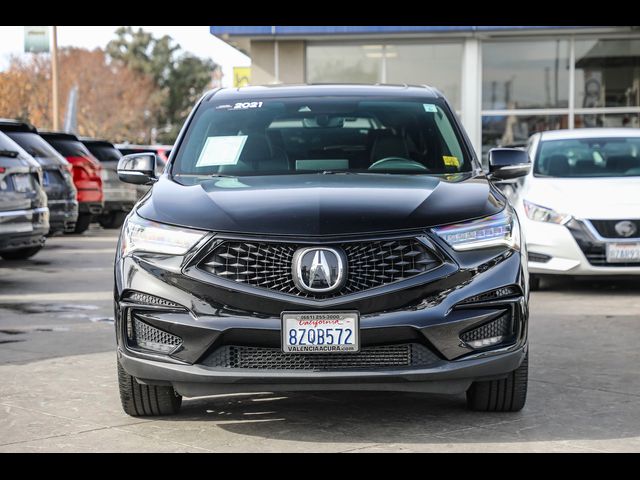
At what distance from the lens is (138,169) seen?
6.73 metres

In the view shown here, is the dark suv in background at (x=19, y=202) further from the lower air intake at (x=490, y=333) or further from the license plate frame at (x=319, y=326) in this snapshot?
the lower air intake at (x=490, y=333)

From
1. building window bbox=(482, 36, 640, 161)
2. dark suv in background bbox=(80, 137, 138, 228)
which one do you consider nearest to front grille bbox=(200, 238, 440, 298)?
dark suv in background bbox=(80, 137, 138, 228)

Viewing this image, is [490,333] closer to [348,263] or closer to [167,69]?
[348,263]

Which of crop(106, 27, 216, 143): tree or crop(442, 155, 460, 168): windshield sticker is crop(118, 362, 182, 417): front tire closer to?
crop(442, 155, 460, 168): windshield sticker

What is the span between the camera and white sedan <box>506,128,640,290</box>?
10.9 m

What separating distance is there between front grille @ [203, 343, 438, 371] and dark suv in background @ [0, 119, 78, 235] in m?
10.7

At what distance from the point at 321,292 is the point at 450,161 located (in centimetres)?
175

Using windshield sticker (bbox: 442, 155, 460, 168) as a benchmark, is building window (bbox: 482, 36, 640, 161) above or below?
above

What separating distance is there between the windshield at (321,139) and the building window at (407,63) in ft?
70.8

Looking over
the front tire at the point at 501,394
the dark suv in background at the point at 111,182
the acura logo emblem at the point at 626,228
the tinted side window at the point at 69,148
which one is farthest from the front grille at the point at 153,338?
the dark suv in background at the point at 111,182

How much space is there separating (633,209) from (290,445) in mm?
6530

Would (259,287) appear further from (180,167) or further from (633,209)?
(633,209)

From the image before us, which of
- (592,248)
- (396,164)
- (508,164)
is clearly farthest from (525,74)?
(396,164)

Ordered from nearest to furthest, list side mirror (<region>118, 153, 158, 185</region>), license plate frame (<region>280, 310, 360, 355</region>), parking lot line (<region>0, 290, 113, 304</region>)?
license plate frame (<region>280, 310, 360, 355</region>) < side mirror (<region>118, 153, 158, 185</region>) < parking lot line (<region>0, 290, 113, 304</region>)
